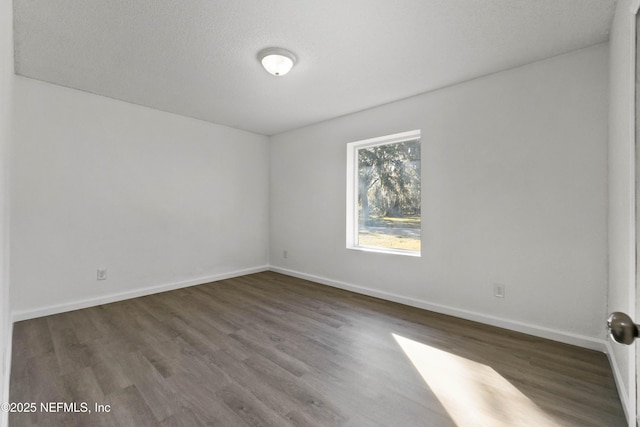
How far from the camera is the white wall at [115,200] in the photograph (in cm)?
286

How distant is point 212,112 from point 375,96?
221 cm

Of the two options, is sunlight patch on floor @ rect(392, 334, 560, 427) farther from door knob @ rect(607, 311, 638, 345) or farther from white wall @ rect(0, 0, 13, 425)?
white wall @ rect(0, 0, 13, 425)

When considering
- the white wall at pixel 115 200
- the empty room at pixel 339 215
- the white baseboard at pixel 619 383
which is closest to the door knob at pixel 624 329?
the empty room at pixel 339 215

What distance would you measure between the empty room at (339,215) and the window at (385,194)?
3 cm

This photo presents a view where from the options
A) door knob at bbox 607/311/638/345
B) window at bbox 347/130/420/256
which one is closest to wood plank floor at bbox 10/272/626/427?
window at bbox 347/130/420/256

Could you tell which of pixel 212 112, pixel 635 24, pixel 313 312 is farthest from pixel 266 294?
pixel 635 24

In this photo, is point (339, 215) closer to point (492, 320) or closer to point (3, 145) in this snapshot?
point (492, 320)

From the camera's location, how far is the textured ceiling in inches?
74.6

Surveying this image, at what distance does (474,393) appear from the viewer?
1724 mm

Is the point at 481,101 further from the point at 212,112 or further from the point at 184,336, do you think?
the point at 184,336

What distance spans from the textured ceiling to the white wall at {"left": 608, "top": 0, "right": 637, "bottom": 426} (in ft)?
1.26

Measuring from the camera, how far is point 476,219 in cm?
281

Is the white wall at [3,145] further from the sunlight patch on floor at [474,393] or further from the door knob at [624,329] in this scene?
the sunlight patch on floor at [474,393]

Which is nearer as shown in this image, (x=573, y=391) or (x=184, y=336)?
(x=573, y=391)
